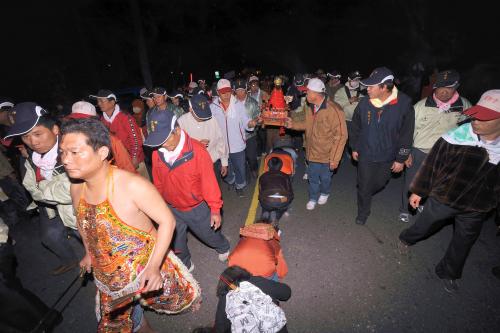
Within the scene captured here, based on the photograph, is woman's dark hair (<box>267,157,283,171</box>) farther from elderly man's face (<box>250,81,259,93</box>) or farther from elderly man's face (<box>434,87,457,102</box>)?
elderly man's face (<box>250,81,259,93</box>)

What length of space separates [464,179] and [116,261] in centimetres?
393

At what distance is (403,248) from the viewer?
4.51 meters

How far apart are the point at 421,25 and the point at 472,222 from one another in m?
19.8

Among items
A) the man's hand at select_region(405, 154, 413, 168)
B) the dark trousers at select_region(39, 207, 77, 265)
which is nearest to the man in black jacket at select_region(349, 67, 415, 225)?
the man's hand at select_region(405, 154, 413, 168)

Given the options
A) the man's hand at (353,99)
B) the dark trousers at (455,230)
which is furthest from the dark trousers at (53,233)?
the man's hand at (353,99)

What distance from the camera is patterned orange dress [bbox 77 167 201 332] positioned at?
242 centimetres

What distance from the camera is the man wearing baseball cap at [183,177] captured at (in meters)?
3.15

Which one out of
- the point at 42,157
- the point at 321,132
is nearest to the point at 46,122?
the point at 42,157

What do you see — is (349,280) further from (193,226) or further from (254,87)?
(254,87)

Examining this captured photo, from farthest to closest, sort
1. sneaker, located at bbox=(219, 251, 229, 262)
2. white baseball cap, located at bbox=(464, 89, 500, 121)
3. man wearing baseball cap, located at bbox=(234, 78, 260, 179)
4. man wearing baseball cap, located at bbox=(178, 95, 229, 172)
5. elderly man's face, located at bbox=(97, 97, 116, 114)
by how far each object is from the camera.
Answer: man wearing baseball cap, located at bbox=(234, 78, 260, 179)
elderly man's face, located at bbox=(97, 97, 116, 114)
man wearing baseball cap, located at bbox=(178, 95, 229, 172)
sneaker, located at bbox=(219, 251, 229, 262)
white baseball cap, located at bbox=(464, 89, 500, 121)

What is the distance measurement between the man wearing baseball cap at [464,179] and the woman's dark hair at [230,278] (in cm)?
268

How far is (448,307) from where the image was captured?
3.50 m

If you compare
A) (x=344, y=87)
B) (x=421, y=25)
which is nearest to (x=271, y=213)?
(x=344, y=87)

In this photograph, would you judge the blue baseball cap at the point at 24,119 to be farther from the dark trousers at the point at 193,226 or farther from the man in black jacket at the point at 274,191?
the man in black jacket at the point at 274,191
